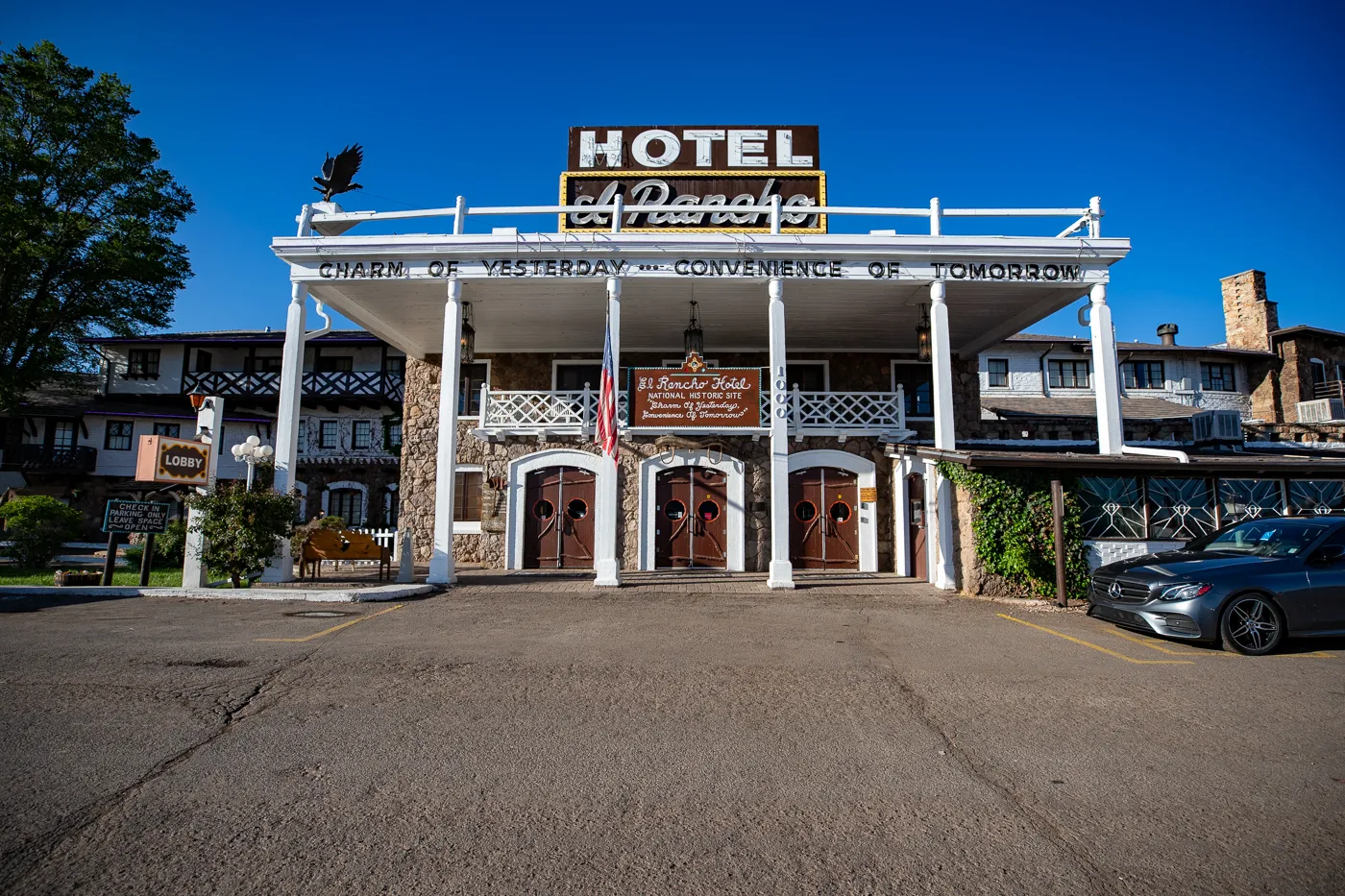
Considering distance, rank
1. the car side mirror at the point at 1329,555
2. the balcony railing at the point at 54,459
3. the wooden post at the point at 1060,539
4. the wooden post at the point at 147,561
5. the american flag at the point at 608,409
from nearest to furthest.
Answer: the car side mirror at the point at 1329,555 → the wooden post at the point at 1060,539 → the wooden post at the point at 147,561 → the american flag at the point at 608,409 → the balcony railing at the point at 54,459

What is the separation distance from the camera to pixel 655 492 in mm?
A: 16078

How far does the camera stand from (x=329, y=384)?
2853 centimetres

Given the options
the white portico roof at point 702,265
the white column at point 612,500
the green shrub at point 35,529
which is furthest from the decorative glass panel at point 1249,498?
the green shrub at point 35,529

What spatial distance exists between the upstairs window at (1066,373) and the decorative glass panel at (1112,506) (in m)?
17.8

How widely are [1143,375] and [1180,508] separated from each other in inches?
763

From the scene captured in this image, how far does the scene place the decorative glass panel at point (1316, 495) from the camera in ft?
38.6

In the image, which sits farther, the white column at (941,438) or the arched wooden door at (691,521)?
the arched wooden door at (691,521)

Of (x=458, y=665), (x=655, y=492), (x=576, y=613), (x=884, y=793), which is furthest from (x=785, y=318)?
(x=884, y=793)

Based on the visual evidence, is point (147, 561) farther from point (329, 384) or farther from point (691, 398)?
point (329, 384)

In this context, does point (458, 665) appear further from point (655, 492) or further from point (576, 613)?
point (655, 492)

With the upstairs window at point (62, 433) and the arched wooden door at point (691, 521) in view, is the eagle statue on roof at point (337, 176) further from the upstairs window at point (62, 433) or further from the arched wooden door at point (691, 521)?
the upstairs window at point (62, 433)

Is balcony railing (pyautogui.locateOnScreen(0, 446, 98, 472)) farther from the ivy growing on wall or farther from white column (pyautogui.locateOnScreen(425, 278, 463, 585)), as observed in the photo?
the ivy growing on wall

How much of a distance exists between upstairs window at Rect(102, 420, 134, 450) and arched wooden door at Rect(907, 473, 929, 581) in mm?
30904

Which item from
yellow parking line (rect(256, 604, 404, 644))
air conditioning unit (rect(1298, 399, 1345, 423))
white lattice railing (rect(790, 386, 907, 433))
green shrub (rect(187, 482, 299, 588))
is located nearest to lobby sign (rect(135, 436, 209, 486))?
green shrub (rect(187, 482, 299, 588))
